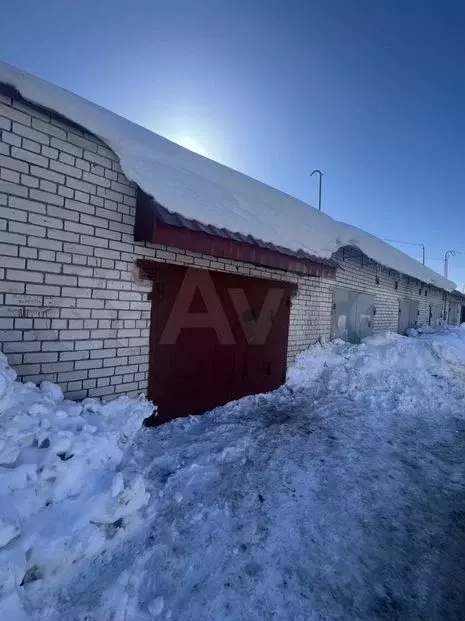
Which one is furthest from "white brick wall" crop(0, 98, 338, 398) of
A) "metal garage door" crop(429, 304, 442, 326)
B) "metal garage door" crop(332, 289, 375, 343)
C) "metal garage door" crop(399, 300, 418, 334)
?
"metal garage door" crop(429, 304, 442, 326)

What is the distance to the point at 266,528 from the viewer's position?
8.71 ft

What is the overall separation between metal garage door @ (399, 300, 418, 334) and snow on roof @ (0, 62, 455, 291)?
307 inches

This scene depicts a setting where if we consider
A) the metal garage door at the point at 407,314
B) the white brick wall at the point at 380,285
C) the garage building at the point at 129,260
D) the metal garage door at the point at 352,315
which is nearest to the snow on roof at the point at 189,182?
the garage building at the point at 129,260

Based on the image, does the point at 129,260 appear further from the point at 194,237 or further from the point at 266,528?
the point at 266,528

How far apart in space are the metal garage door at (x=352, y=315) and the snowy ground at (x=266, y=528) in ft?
13.9

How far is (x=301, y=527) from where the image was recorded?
8.80ft

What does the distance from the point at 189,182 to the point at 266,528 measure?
13.4 ft

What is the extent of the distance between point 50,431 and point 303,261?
4.49m

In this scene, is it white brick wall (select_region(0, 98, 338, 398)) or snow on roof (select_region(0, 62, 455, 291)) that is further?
snow on roof (select_region(0, 62, 455, 291))

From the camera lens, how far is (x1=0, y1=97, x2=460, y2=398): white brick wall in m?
3.03

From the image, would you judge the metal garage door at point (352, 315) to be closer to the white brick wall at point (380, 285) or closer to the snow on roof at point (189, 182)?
the white brick wall at point (380, 285)

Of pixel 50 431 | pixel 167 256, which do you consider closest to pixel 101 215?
pixel 167 256

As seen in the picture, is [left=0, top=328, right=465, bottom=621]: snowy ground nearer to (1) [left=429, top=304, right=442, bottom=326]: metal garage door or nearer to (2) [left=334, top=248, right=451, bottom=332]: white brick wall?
(2) [left=334, top=248, right=451, bottom=332]: white brick wall

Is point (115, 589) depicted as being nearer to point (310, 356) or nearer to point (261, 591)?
point (261, 591)
